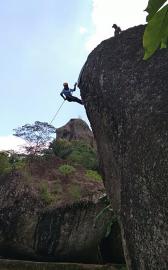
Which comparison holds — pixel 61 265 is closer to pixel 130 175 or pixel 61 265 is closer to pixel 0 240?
pixel 0 240

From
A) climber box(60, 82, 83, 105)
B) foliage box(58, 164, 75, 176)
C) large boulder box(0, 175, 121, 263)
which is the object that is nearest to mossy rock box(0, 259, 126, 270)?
large boulder box(0, 175, 121, 263)

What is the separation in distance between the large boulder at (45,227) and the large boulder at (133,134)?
7548 millimetres

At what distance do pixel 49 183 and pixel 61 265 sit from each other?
10.9 feet

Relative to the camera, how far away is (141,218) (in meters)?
4.60

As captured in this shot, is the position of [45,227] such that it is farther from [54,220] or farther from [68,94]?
[68,94]

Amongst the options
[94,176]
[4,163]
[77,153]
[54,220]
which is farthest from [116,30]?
[77,153]

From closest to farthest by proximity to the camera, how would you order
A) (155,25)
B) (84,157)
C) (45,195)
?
1. (155,25)
2. (45,195)
3. (84,157)

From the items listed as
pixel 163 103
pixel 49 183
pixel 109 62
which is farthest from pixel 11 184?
pixel 163 103

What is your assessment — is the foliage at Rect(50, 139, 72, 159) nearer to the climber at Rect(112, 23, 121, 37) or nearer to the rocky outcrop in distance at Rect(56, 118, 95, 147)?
the rocky outcrop in distance at Rect(56, 118, 95, 147)

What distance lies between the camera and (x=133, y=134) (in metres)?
4.81

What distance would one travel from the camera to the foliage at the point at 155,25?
1.18m

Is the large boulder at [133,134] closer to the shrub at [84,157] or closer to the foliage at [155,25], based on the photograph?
the foliage at [155,25]

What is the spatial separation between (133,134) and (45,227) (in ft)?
32.8

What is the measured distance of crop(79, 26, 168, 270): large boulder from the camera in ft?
14.3
